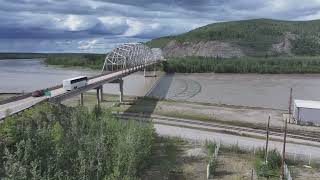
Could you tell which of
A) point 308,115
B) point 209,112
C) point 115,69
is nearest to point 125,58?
point 115,69

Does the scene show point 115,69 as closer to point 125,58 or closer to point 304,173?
point 125,58

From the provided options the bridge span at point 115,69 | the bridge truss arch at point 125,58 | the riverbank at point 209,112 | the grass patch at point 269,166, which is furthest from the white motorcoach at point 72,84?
the bridge truss arch at point 125,58

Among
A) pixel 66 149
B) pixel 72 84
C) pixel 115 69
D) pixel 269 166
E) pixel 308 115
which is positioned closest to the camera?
pixel 66 149

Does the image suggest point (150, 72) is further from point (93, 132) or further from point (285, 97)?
point (93, 132)

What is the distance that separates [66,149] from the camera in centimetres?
2830

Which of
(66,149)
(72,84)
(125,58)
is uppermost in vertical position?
(125,58)

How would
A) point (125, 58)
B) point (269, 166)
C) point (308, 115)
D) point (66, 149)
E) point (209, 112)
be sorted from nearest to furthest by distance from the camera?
point (66, 149) → point (269, 166) → point (308, 115) → point (209, 112) → point (125, 58)

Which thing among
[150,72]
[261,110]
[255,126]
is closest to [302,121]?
[255,126]

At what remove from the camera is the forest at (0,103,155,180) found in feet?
79.4

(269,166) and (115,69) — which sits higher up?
(115,69)

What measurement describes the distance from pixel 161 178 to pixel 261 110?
45830 millimetres

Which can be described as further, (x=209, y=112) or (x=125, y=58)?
(x=125, y=58)

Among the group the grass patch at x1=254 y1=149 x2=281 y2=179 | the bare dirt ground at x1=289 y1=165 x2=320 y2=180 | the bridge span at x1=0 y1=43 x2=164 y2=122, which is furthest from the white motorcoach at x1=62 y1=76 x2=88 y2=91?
the bare dirt ground at x1=289 y1=165 x2=320 y2=180

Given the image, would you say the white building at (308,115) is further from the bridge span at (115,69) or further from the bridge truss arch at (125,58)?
the bridge truss arch at (125,58)
